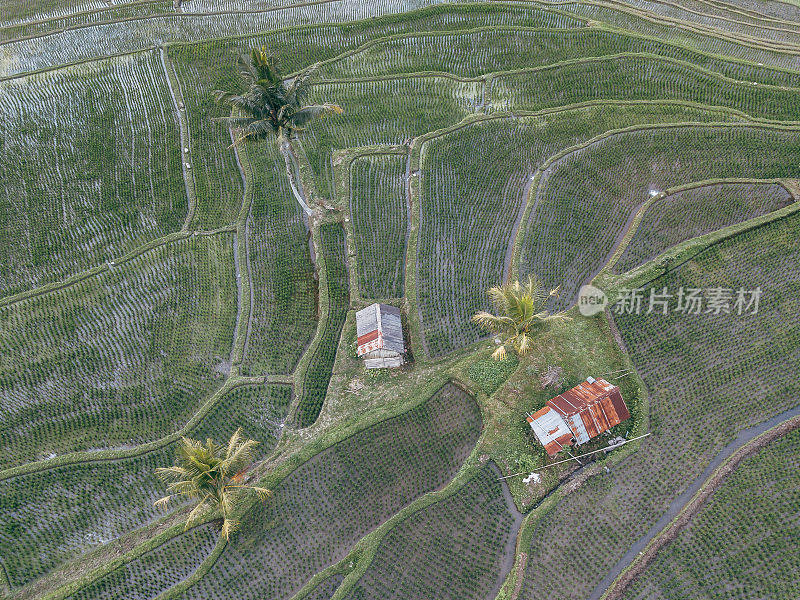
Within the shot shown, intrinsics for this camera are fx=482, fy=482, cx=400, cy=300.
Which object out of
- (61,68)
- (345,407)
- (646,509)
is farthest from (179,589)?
(61,68)

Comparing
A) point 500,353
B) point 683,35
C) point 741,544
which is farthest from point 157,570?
point 683,35

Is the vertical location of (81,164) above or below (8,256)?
above

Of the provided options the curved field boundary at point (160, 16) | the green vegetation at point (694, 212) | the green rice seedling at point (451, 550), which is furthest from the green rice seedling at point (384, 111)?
the green rice seedling at point (451, 550)

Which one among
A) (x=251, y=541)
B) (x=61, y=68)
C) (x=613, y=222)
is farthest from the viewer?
(x=61, y=68)

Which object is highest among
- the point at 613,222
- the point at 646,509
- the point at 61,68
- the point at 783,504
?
the point at 61,68

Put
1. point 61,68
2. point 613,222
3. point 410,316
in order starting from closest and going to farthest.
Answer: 1. point 410,316
2. point 613,222
3. point 61,68

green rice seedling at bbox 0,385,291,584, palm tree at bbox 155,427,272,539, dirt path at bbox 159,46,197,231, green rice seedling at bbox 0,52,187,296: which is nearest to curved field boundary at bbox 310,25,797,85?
dirt path at bbox 159,46,197,231

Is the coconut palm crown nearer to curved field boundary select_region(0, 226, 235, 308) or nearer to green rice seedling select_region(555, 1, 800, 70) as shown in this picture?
curved field boundary select_region(0, 226, 235, 308)

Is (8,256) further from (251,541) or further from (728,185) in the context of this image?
(728,185)
